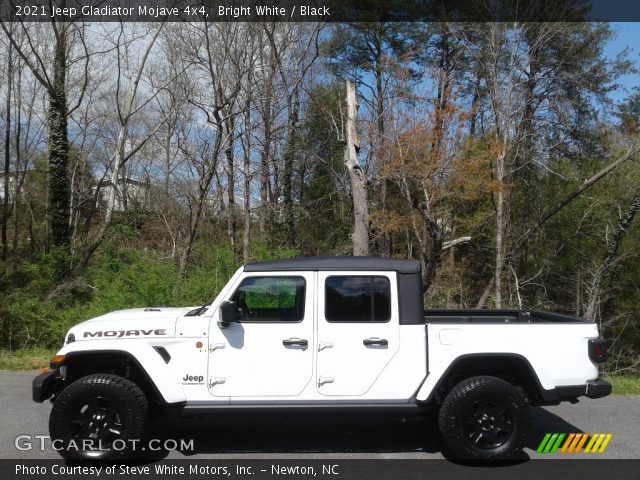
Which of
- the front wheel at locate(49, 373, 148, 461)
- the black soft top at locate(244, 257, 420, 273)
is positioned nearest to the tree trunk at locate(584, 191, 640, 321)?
the black soft top at locate(244, 257, 420, 273)

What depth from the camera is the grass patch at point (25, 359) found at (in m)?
9.87

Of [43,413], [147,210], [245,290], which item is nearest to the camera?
[245,290]

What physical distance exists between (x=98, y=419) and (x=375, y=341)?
8.00 ft

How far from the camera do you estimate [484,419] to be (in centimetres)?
540

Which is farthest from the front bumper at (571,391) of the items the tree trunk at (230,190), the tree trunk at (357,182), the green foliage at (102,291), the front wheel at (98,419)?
the tree trunk at (230,190)

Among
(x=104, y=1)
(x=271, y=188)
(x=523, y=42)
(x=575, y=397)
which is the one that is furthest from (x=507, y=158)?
(x=575, y=397)

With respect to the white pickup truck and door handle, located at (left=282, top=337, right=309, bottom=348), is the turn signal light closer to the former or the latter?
the white pickup truck

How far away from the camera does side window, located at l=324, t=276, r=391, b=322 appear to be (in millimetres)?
5492

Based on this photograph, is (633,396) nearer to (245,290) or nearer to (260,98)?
(245,290)

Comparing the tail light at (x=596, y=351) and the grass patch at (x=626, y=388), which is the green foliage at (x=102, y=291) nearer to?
the grass patch at (x=626, y=388)

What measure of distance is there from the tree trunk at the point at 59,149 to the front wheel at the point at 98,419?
16.1 m

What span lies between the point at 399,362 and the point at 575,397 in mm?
1586

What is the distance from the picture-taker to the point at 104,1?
1952cm

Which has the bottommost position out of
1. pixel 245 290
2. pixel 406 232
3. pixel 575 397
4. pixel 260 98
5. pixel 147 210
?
pixel 575 397
